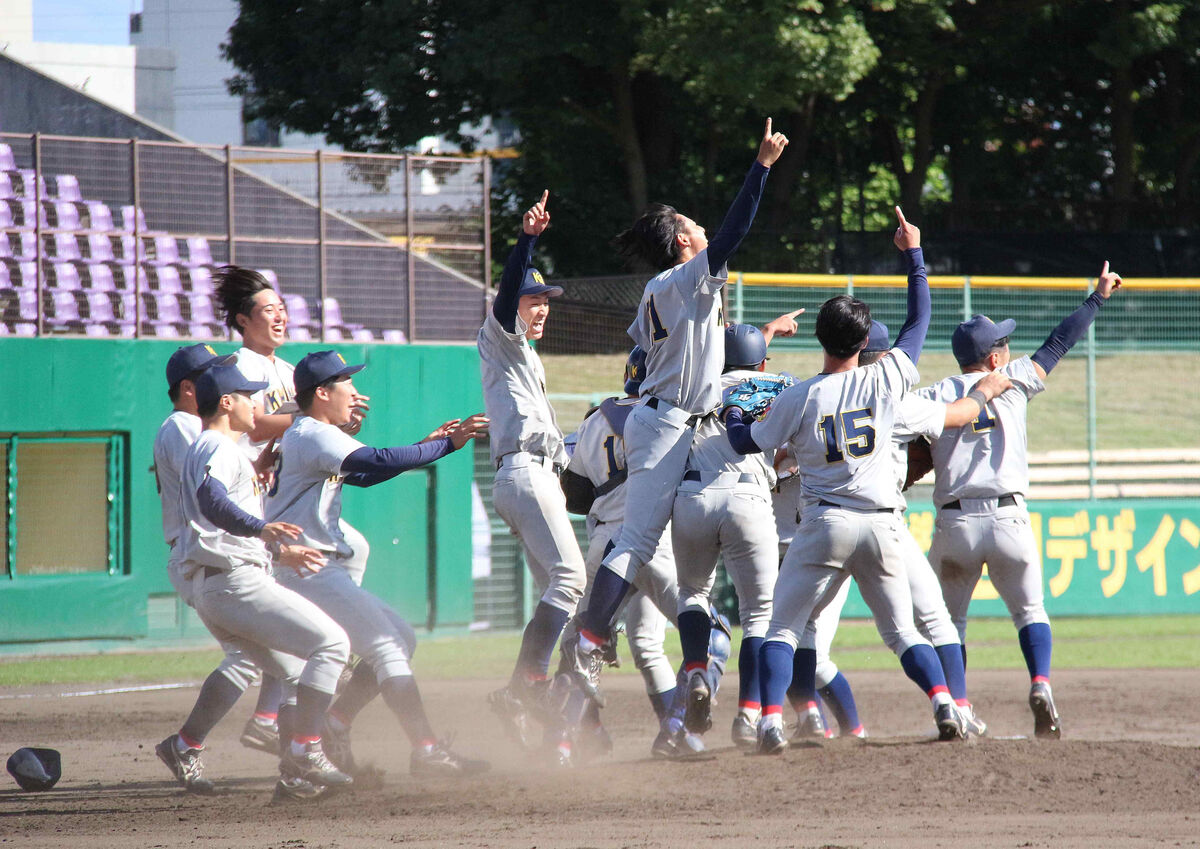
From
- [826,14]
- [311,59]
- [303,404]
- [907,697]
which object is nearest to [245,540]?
[303,404]

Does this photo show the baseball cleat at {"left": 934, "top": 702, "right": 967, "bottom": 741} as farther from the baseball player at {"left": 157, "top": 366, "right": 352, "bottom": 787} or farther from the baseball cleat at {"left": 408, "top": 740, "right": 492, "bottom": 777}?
the baseball player at {"left": 157, "top": 366, "right": 352, "bottom": 787}

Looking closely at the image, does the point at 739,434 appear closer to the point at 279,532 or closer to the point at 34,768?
the point at 279,532

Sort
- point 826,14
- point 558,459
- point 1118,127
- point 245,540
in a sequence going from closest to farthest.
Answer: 1. point 245,540
2. point 558,459
3. point 826,14
4. point 1118,127

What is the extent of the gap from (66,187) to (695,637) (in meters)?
10.2

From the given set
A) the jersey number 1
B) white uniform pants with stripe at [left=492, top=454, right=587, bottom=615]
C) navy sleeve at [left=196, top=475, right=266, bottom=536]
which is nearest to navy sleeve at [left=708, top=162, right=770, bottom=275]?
the jersey number 1

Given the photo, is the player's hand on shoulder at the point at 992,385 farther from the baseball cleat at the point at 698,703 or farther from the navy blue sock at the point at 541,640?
the navy blue sock at the point at 541,640

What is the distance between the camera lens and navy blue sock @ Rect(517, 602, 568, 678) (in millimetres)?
5996

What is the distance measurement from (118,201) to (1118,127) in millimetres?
21835

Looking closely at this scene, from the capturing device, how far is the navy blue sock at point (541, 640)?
19.7 feet

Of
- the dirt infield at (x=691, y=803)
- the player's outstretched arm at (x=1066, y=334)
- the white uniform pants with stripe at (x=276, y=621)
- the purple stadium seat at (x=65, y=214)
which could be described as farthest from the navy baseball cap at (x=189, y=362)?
the purple stadium seat at (x=65, y=214)

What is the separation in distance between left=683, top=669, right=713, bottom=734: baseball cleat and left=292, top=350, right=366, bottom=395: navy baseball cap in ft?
6.61

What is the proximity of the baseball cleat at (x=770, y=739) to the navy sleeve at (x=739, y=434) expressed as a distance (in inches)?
47.7

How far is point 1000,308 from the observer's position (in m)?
17.0

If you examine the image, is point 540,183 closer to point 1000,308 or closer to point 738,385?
point 1000,308
